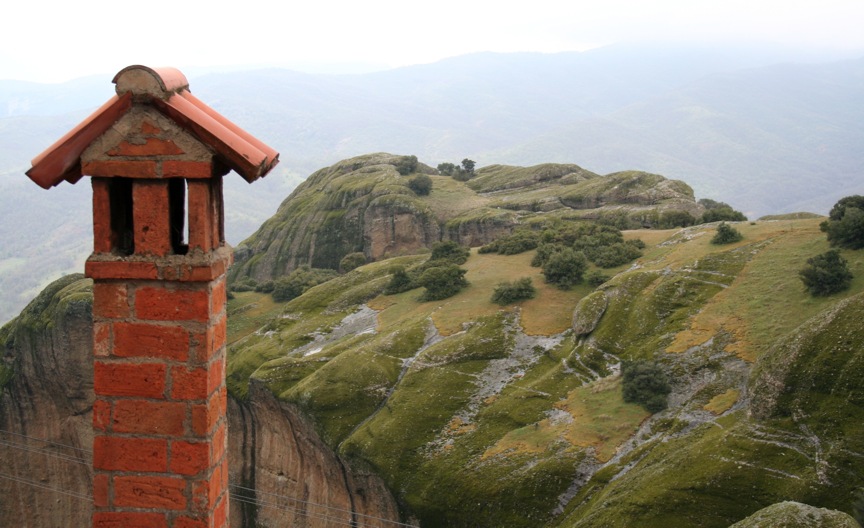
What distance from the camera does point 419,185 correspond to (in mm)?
65062

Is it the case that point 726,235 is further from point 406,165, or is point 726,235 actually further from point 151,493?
point 406,165

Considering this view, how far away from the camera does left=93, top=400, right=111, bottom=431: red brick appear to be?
6.74 metres

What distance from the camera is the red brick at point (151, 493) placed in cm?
669

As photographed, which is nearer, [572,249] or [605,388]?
[605,388]

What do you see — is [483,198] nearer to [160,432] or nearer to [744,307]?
[744,307]

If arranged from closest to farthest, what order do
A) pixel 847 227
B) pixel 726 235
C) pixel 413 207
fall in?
pixel 847 227 < pixel 726 235 < pixel 413 207

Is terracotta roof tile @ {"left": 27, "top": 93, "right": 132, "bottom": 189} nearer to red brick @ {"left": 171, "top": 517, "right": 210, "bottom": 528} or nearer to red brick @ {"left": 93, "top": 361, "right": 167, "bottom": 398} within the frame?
red brick @ {"left": 93, "top": 361, "right": 167, "bottom": 398}

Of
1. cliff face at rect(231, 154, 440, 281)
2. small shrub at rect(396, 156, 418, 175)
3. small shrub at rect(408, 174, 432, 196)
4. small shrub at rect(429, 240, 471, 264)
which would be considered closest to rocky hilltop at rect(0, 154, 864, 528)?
small shrub at rect(429, 240, 471, 264)

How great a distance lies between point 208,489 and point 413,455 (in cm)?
1928

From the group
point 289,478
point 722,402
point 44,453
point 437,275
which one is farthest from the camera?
point 44,453

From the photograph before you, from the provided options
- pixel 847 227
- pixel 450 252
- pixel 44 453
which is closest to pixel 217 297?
pixel 847 227

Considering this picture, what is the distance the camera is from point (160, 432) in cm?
673

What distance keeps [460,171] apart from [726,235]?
4488 centimetres

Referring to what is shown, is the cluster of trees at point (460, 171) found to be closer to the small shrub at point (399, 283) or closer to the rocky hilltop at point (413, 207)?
the rocky hilltop at point (413, 207)
